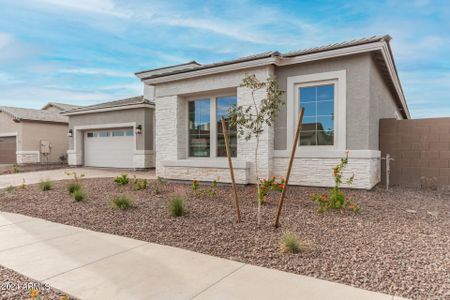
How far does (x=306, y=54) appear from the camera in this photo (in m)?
8.21

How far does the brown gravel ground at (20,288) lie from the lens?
2846mm

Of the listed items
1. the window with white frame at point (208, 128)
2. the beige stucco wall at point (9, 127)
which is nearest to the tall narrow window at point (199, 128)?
the window with white frame at point (208, 128)

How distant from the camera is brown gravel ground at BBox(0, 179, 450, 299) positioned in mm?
3188

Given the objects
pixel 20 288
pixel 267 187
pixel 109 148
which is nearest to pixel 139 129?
pixel 109 148

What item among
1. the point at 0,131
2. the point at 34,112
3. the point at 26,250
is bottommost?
the point at 26,250

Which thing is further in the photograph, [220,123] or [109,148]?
[109,148]

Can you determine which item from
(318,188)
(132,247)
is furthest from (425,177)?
(132,247)

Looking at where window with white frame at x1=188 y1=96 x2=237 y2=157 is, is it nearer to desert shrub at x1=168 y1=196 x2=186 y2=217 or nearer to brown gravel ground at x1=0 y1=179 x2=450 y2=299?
brown gravel ground at x1=0 y1=179 x2=450 y2=299

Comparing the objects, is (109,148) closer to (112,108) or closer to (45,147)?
(112,108)

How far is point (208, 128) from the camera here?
10.3 metres

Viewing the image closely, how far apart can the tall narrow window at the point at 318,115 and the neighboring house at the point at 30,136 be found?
19.2m

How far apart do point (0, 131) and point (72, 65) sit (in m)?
10.1

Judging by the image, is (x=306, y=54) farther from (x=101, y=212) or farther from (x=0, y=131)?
(x=0, y=131)

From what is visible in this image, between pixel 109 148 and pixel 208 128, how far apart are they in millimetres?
8643
